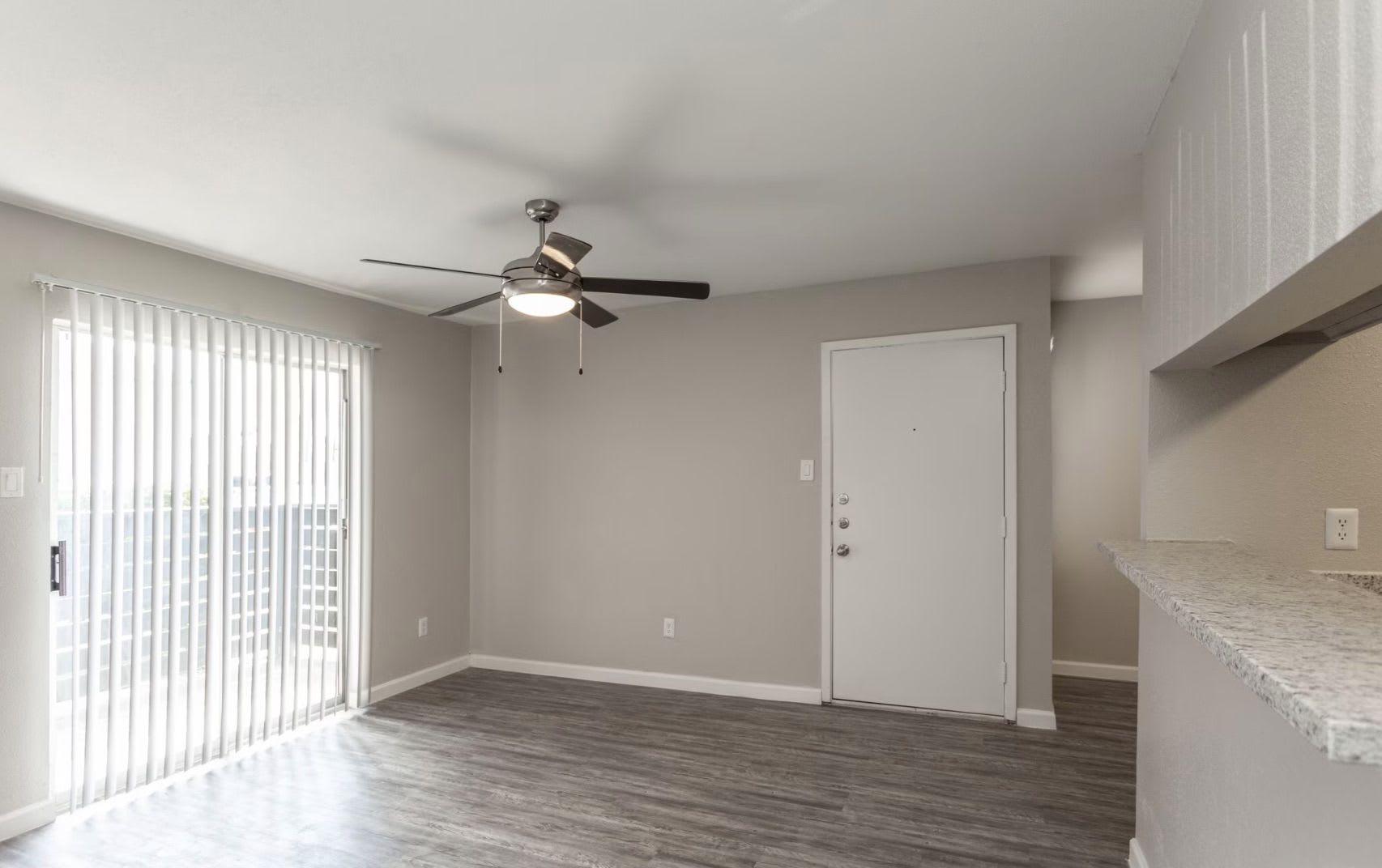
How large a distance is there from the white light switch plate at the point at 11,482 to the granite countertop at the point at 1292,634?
379 centimetres

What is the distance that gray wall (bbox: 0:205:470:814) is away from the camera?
2.85m

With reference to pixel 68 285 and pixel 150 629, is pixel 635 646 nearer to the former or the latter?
pixel 150 629

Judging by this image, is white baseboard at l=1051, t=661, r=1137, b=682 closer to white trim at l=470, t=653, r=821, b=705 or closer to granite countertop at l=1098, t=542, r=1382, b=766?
white trim at l=470, t=653, r=821, b=705

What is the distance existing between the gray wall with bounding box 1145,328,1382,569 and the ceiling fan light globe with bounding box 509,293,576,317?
2022 mm

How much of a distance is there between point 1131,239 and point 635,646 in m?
3.59

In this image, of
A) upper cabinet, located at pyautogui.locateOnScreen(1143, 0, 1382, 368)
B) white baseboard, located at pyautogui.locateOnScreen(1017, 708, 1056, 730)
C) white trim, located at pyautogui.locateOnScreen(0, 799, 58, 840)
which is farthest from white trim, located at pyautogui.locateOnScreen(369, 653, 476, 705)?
upper cabinet, located at pyautogui.locateOnScreen(1143, 0, 1382, 368)

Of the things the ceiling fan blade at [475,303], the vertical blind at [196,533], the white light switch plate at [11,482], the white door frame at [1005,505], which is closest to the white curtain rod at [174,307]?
the vertical blind at [196,533]

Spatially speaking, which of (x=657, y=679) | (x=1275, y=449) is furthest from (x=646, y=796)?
(x=1275, y=449)

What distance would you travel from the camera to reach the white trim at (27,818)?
2.76m

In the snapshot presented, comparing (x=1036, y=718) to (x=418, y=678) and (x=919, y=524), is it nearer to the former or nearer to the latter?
(x=919, y=524)

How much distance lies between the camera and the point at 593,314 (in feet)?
10.6

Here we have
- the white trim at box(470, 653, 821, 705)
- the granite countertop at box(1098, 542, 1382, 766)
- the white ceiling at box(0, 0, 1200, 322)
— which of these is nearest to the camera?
the granite countertop at box(1098, 542, 1382, 766)

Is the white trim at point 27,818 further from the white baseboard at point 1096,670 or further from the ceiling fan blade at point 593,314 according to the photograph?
the white baseboard at point 1096,670

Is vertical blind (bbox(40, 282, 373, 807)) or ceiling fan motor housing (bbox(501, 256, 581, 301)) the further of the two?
vertical blind (bbox(40, 282, 373, 807))
